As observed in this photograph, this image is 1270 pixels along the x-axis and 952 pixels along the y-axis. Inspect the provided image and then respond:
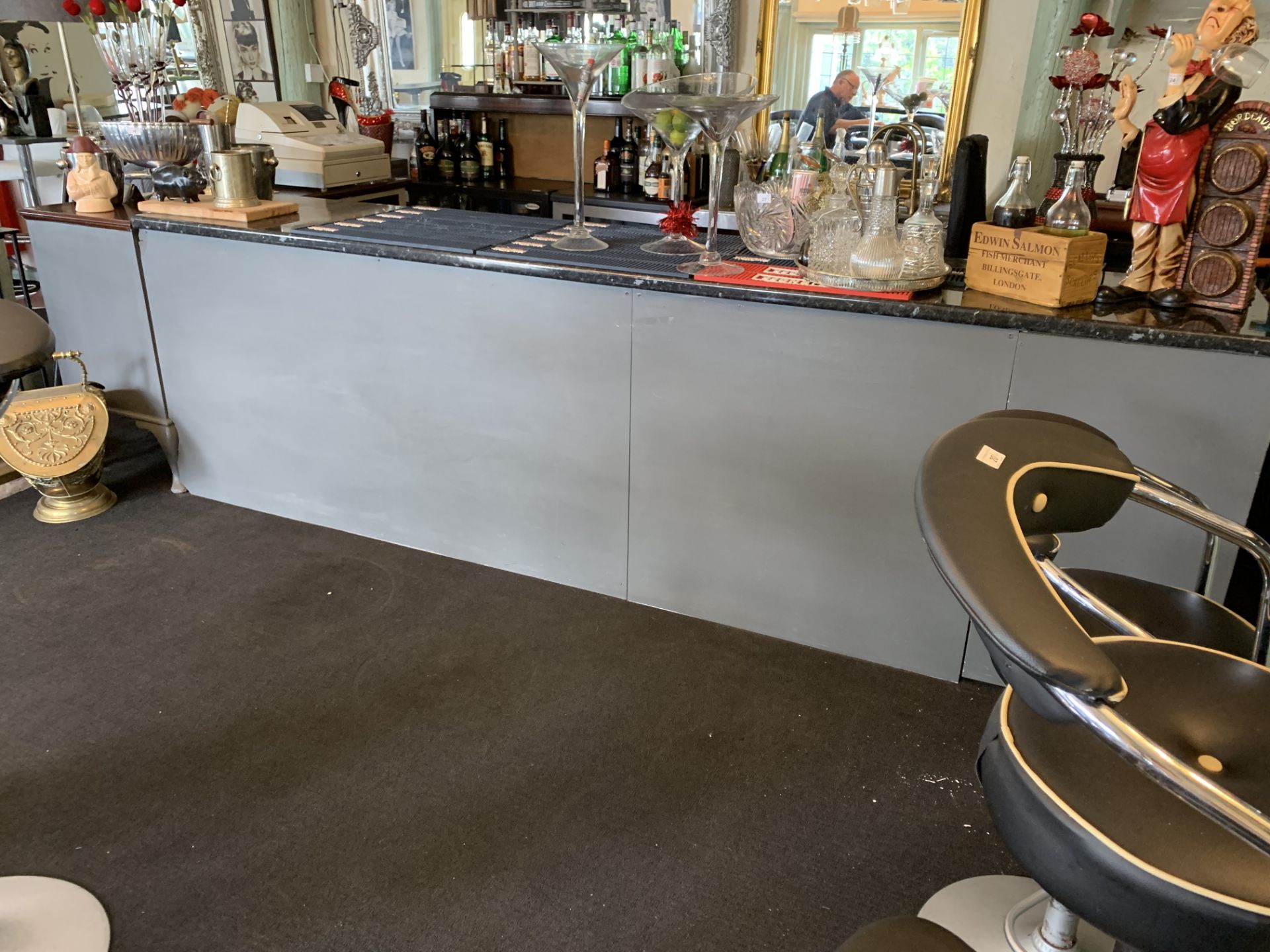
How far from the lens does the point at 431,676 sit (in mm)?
2129

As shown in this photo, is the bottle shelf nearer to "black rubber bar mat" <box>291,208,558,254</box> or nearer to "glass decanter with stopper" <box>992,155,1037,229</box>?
"black rubber bar mat" <box>291,208,558,254</box>

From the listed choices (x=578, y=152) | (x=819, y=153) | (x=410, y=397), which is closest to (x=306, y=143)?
(x=410, y=397)

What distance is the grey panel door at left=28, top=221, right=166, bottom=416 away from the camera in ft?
8.91

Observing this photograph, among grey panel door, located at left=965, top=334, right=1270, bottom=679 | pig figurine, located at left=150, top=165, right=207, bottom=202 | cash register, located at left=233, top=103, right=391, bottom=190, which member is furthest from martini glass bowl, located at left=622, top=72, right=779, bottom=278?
cash register, located at left=233, top=103, right=391, bottom=190

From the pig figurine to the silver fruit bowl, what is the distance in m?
0.04

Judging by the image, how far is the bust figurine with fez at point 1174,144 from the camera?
1.53 m

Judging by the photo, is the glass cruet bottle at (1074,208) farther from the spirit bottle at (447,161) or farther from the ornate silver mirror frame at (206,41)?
the ornate silver mirror frame at (206,41)

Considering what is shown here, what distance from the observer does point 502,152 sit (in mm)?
4645

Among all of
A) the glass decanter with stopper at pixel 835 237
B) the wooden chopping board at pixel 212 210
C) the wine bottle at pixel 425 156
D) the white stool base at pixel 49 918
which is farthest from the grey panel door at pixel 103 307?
the wine bottle at pixel 425 156

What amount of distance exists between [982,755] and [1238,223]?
3.90 feet

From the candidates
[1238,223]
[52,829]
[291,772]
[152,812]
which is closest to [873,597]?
[1238,223]

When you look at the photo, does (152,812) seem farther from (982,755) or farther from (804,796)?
(982,755)

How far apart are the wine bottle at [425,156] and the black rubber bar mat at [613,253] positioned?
2.43 metres

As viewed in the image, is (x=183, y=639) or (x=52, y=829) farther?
(x=183, y=639)
